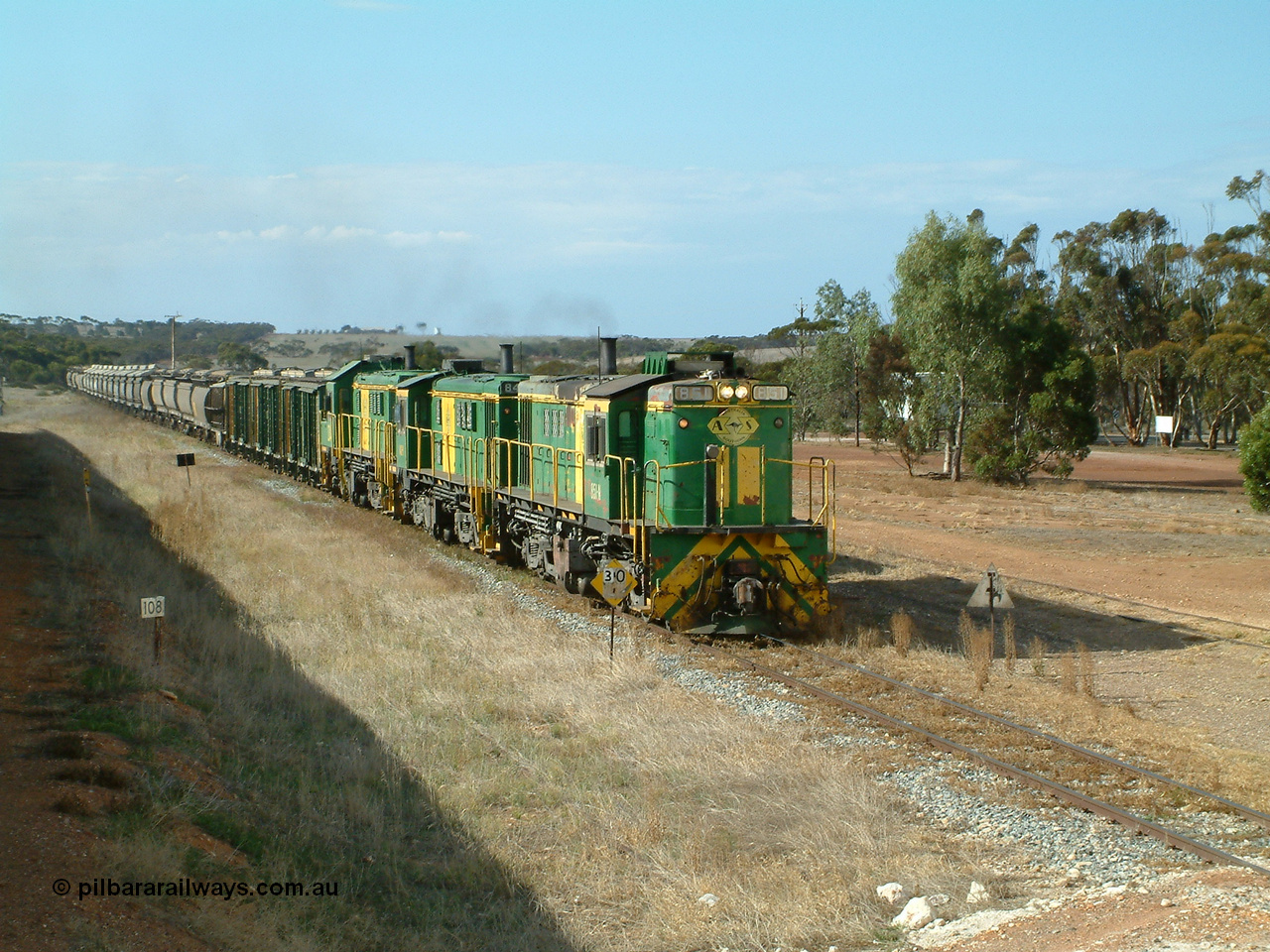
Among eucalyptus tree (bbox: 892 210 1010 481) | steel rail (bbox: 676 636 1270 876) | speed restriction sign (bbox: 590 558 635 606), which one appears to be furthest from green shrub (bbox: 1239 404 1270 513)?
speed restriction sign (bbox: 590 558 635 606)

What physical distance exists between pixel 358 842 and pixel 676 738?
3.27 meters

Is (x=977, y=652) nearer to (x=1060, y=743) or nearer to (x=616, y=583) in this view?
(x=1060, y=743)

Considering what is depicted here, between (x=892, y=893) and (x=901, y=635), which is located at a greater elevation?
(x=901, y=635)

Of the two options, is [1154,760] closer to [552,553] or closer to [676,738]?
[676,738]

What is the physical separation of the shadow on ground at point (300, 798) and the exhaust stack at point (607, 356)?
704 centimetres

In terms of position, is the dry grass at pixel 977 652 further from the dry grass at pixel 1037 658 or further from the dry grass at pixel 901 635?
the dry grass at pixel 901 635

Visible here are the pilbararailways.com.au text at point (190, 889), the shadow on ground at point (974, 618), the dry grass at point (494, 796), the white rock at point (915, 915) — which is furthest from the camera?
the shadow on ground at point (974, 618)

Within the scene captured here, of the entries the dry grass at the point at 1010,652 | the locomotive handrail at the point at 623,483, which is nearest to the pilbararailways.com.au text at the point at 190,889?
the locomotive handrail at the point at 623,483

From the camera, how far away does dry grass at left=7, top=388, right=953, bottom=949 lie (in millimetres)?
7324

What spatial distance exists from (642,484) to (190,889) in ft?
31.7

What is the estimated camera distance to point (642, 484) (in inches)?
625

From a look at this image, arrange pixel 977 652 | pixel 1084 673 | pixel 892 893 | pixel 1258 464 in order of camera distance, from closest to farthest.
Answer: pixel 892 893 → pixel 1084 673 → pixel 977 652 → pixel 1258 464

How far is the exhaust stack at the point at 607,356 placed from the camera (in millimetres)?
18891

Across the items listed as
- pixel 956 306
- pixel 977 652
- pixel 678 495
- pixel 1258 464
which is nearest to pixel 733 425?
pixel 678 495
